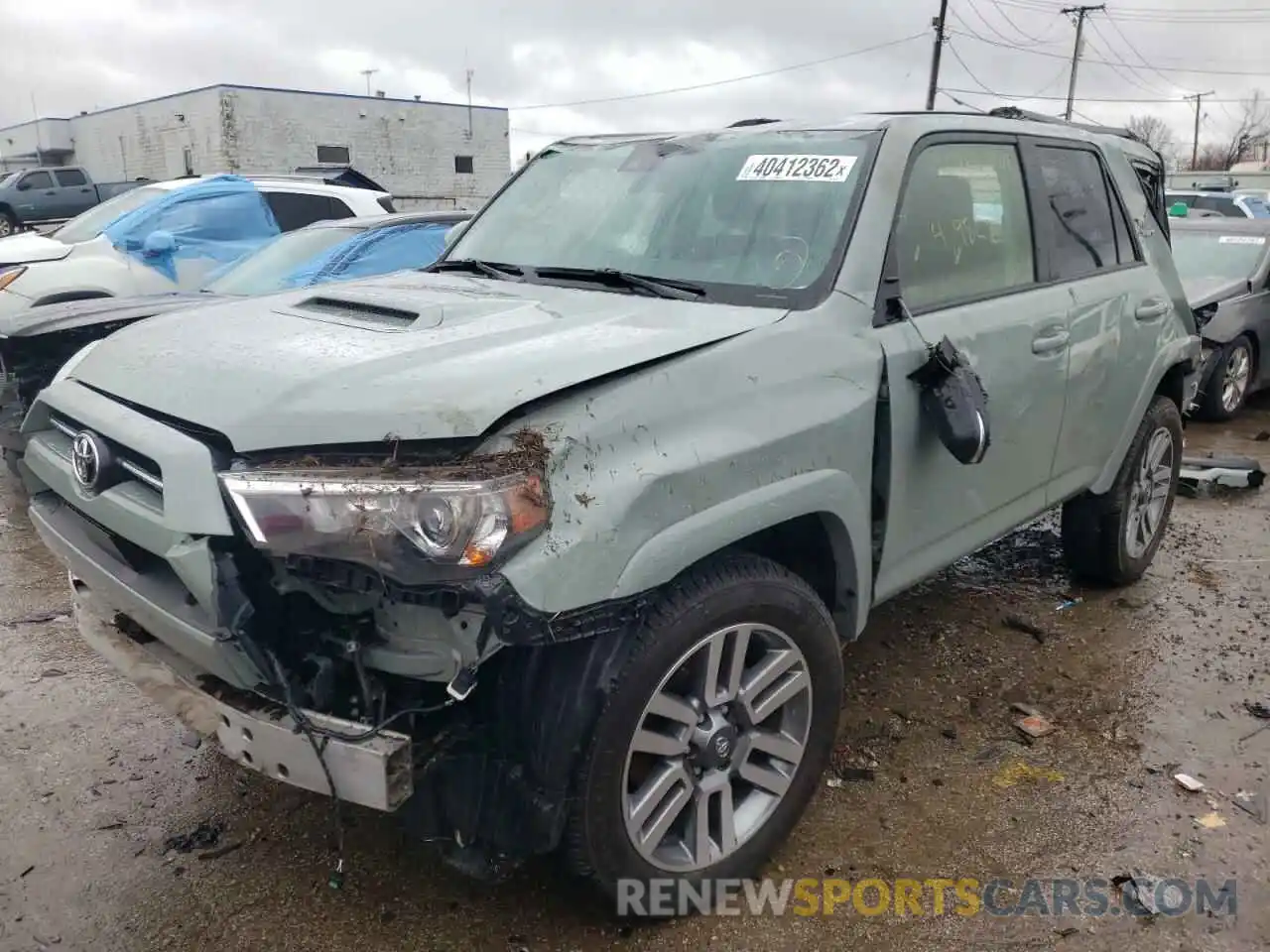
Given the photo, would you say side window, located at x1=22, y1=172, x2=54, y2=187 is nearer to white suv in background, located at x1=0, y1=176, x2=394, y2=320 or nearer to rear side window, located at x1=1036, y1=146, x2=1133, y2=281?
white suv in background, located at x1=0, y1=176, x2=394, y2=320

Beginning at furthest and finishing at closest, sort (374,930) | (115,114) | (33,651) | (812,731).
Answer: (115,114) < (33,651) < (812,731) < (374,930)

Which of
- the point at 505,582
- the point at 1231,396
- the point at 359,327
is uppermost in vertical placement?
the point at 359,327

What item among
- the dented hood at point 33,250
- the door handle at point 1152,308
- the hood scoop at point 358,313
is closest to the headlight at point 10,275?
the dented hood at point 33,250

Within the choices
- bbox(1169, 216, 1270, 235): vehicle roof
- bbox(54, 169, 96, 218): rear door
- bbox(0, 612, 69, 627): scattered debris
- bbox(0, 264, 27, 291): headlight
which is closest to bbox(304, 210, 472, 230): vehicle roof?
bbox(0, 264, 27, 291): headlight

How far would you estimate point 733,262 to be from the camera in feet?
9.49

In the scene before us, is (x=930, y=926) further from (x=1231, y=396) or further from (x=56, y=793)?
(x=1231, y=396)

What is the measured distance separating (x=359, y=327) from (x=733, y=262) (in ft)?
3.53

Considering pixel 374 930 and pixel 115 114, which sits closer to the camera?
pixel 374 930

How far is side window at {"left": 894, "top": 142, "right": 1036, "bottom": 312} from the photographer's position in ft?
9.77

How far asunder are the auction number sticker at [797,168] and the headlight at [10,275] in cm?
648

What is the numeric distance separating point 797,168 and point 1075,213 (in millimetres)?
1455

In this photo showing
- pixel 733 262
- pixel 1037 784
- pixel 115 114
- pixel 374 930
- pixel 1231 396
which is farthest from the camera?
pixel 115 114

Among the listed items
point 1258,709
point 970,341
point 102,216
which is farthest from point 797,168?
point 102,216

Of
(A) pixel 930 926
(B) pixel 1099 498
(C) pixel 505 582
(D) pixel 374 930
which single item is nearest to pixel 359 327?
(C) pixel 505 582
